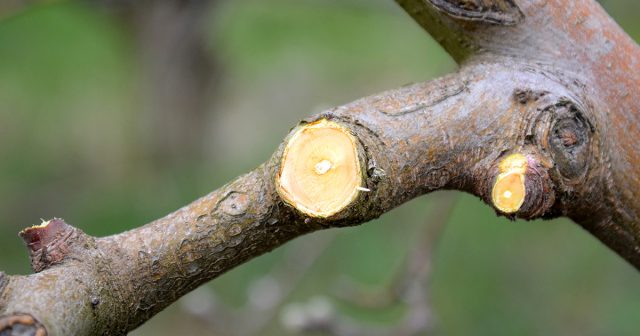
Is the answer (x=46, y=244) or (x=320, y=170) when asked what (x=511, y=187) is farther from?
(x=46, y=244)

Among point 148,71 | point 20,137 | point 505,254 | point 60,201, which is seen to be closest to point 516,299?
point 505,254

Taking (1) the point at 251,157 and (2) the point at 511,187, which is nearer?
(2) the point at 511,187

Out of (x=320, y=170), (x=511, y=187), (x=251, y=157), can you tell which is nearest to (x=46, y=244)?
(x=320, y=170)

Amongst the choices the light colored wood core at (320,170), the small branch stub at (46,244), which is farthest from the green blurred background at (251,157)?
the light colored wood core at (320,170)

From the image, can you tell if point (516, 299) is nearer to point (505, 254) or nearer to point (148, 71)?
point (505, 254)

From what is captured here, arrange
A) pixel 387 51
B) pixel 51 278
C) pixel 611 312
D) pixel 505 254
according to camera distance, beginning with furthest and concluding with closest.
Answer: pixel 387 51 → pixel 505 254 → pixel 611 312 → pixel 51 278

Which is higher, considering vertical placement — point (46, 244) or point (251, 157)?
point (46, 244)

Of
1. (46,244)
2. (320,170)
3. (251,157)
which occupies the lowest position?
(251,157)
